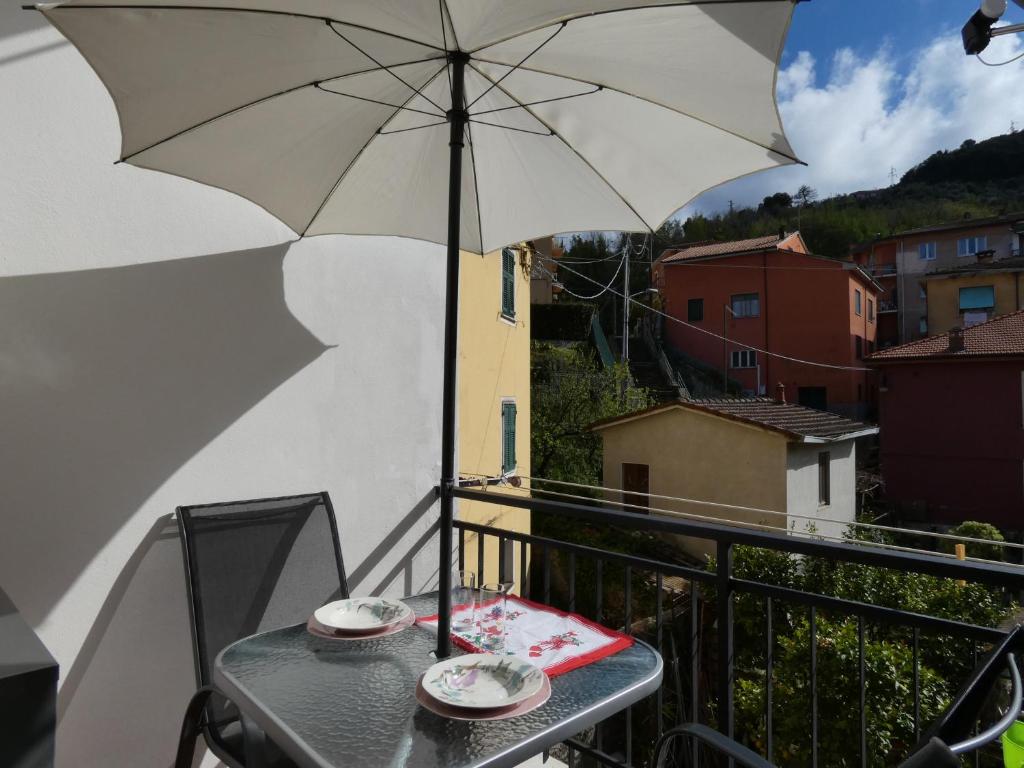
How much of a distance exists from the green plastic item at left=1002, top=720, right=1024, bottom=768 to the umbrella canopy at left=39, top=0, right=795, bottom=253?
1.21 metres

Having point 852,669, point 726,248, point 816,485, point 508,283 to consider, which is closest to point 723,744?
point 852,669

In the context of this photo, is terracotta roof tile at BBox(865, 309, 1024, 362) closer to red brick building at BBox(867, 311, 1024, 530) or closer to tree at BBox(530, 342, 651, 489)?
red brick building at BBox(867, 311, 1024, 530)

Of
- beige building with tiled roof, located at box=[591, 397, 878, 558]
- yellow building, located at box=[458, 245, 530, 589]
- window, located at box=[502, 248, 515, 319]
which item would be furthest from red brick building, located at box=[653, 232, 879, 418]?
window, located at box=[502, 248, 515, 319]

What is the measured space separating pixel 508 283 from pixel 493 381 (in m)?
1.53

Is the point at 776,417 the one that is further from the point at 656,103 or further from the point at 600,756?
the point at 656,103

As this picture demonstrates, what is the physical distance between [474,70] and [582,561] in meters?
10.1

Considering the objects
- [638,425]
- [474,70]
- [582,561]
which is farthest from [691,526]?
[638,425]

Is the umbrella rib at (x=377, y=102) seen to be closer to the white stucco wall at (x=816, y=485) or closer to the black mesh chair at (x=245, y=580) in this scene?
the black mesh chair at (x=245, y=580)

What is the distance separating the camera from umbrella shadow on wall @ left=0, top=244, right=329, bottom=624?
170 centimetres

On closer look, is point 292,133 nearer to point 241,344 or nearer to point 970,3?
point 241,344

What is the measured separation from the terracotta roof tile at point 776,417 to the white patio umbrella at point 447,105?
34.0 feet

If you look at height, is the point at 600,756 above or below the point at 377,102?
below

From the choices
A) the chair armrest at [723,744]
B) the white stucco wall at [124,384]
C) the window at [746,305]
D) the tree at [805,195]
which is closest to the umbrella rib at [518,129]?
the white stucco wall at [124,384]

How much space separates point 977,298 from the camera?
22.4 meters
